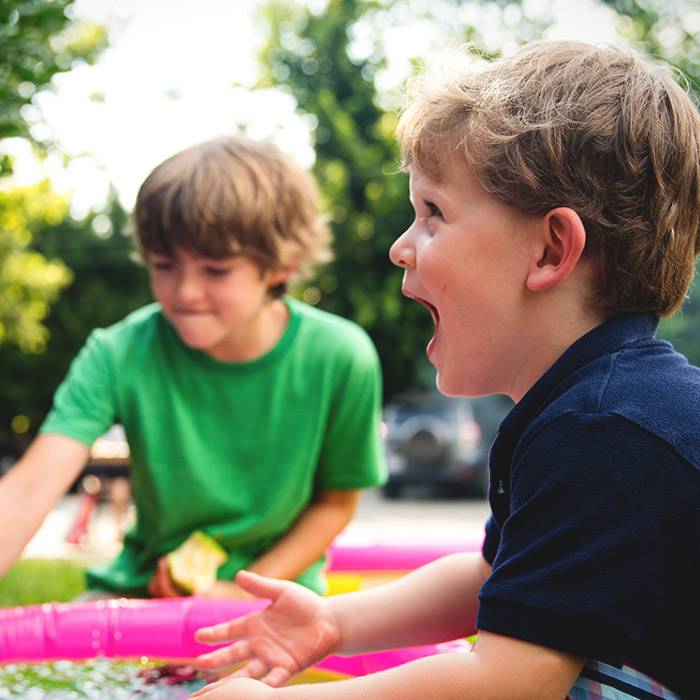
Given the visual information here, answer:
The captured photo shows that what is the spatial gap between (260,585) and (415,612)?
0.26 m

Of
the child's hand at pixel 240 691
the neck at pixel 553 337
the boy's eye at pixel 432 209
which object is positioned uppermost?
the boy's eye at pixel 432 209

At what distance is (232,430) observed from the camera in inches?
103

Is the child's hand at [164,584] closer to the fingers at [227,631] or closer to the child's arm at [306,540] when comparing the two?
the child's arm at [306,540]

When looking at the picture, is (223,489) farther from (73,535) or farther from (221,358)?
(73,535)

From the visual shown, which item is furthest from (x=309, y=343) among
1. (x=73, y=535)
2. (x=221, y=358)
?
→ (x=73, y=535)

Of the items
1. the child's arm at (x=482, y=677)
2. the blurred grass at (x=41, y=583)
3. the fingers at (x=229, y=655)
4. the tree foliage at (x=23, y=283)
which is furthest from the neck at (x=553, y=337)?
the tree foliage at (x=23, y=283)

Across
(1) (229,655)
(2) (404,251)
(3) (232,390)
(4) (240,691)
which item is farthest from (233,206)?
(4) (240,691)

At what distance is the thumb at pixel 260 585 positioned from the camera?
5.04 feet

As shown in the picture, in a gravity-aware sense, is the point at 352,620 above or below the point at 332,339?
below

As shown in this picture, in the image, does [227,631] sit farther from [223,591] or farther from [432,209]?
[223,591]

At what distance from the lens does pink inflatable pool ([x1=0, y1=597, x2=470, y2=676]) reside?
2.05 m

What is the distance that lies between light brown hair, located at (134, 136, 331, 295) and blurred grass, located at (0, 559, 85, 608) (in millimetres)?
2324

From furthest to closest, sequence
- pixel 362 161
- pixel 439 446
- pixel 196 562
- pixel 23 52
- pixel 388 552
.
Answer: pixel 362 161, pixel 439 446, pixel 388 552, pixel 196 562, pixel 23 52

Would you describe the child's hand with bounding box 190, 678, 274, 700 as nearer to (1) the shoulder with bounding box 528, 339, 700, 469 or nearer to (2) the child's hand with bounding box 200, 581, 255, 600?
(1) the shoulder with bounding box 528, 339, 700, 469
